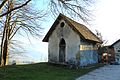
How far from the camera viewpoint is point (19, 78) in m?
18.9

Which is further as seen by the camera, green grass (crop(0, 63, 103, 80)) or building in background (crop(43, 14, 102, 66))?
building in background (crop(43, 14, 102, 66))

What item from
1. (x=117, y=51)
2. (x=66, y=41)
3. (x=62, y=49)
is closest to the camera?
(x=66, y=41)

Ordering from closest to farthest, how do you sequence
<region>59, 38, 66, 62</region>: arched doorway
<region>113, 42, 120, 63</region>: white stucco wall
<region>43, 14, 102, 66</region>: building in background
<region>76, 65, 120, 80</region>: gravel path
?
<region>76, 65, 120, 80</region>: gravel path, <region>43, 14, 102, 66</region>: building in background, <region>59, 38, 66, 62</region>: arched doorway, <region>113, 42, 120, 63</region>: white stucco wall

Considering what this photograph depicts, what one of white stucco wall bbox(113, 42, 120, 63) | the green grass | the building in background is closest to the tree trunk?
the building in background

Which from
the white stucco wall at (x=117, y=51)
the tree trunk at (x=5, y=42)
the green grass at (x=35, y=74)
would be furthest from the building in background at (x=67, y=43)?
the white stucco wall at (x=117, y=51)

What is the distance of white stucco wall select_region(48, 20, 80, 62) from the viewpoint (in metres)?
31.1

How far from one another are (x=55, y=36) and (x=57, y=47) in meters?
1.40

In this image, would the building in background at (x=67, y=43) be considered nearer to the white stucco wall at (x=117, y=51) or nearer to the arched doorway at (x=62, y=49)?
the arched doorway at (x=62, y=49)

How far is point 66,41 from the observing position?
3189 centimetres

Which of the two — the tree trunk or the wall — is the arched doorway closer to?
the wall

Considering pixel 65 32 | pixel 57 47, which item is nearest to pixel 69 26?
pixel 65 32

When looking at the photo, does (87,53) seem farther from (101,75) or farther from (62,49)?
(101,75)

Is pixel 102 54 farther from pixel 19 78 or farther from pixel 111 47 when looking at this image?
pixel 19 78

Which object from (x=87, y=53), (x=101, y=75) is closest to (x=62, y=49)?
(x=87, y=53)
